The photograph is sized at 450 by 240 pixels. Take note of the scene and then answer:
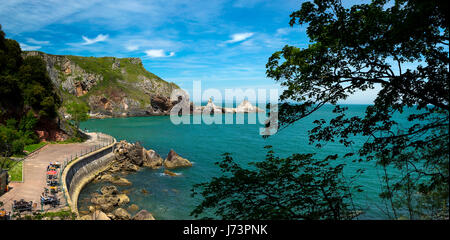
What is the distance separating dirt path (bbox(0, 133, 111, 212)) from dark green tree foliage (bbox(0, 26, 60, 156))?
424 cm

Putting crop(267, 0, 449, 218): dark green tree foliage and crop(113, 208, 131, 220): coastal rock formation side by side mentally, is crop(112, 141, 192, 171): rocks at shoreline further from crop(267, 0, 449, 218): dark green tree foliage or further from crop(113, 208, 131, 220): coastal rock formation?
crop(267, 0, 449, 218): dark green tree foliage

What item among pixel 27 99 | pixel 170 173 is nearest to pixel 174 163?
pixel 170 173

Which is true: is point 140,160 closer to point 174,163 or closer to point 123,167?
point 123,167

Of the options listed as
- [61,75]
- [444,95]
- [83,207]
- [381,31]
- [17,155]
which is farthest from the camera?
[61,75]

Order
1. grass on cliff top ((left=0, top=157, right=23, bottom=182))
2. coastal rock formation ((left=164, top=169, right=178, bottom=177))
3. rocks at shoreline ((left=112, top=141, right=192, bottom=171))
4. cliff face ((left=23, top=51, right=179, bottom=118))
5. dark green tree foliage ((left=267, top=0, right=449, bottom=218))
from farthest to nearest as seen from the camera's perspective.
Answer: cliff face ((left=23, top=51, right=179, bottom=118)) → rocks at shoreline ((left=112, top=141, right=192, bottom=171)) → coastal rock formation ((left=164, top=169, right=178, bottom=177)) → grass on cliff top ((left=0, top=157, right=23, bottom=182)) → dark green tree foliage ((left=267, top=0, right=449, bottom=218))

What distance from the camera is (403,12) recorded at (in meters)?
6.82

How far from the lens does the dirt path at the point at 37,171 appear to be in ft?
65.6

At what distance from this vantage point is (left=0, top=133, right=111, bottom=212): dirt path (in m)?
20.0

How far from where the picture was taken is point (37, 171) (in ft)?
87.6

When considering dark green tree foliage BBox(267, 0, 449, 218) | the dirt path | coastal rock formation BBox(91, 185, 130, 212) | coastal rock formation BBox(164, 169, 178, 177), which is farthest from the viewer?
coastal rock formation BBox(164, 169, 178, 177)

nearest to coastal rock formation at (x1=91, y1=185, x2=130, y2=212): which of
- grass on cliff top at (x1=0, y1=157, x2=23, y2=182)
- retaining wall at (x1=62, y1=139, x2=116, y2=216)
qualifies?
retaining wall at (x1=62, y1=139, x2=116, y2=216)
